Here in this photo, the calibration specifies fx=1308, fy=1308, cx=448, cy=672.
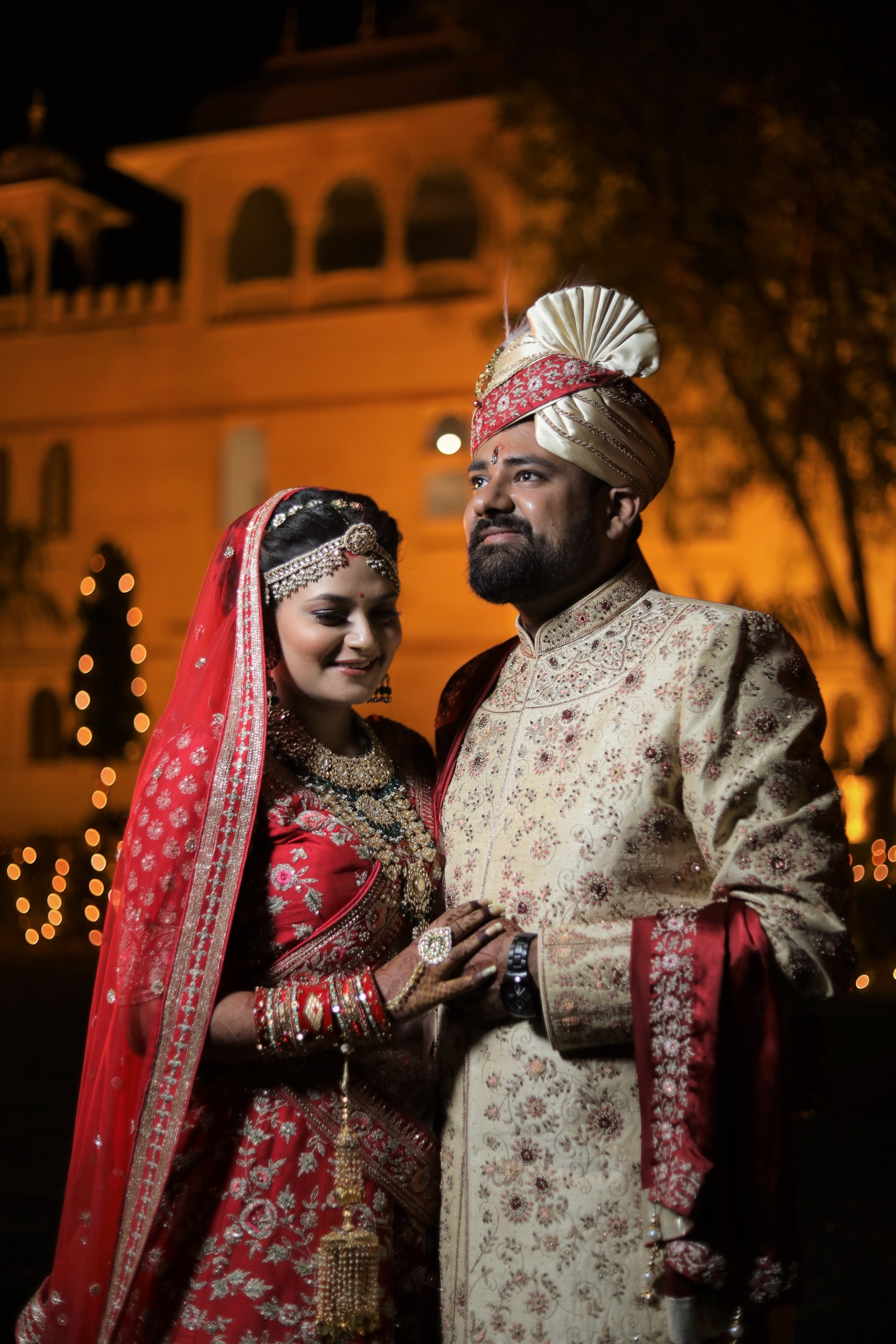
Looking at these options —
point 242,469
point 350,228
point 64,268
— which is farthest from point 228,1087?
point 64,268

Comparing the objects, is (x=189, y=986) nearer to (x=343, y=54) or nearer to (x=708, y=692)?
(x=708, y=692)

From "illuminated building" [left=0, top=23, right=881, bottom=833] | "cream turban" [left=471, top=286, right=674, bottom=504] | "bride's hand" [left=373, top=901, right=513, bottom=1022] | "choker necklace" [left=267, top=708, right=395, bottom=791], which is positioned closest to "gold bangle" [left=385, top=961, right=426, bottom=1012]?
"bride's hand" [left=373, top=901, right=513, bottom=1022]

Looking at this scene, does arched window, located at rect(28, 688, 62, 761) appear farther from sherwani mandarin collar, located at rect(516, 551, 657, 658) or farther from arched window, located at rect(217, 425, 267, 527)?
sherwani mandarin collar, located at rect(516, 551, 657, 658)

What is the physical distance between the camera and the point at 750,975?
162 cm

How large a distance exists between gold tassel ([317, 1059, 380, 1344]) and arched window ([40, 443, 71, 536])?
44.7 ft

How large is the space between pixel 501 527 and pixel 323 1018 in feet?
2.56

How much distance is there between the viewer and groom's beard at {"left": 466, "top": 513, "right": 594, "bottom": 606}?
6.61ft

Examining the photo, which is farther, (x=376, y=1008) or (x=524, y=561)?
(x=524, y=561)

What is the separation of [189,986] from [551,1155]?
550 millimetres

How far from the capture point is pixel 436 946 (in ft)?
5.82

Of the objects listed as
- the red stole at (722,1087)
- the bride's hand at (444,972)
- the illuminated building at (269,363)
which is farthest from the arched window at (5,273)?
the red stole at (722,1087)

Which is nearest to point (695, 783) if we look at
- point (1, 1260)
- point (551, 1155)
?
point (551, 1155)

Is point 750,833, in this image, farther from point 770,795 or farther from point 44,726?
point 44,726

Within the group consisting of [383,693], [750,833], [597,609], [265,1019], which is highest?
[597,609]
